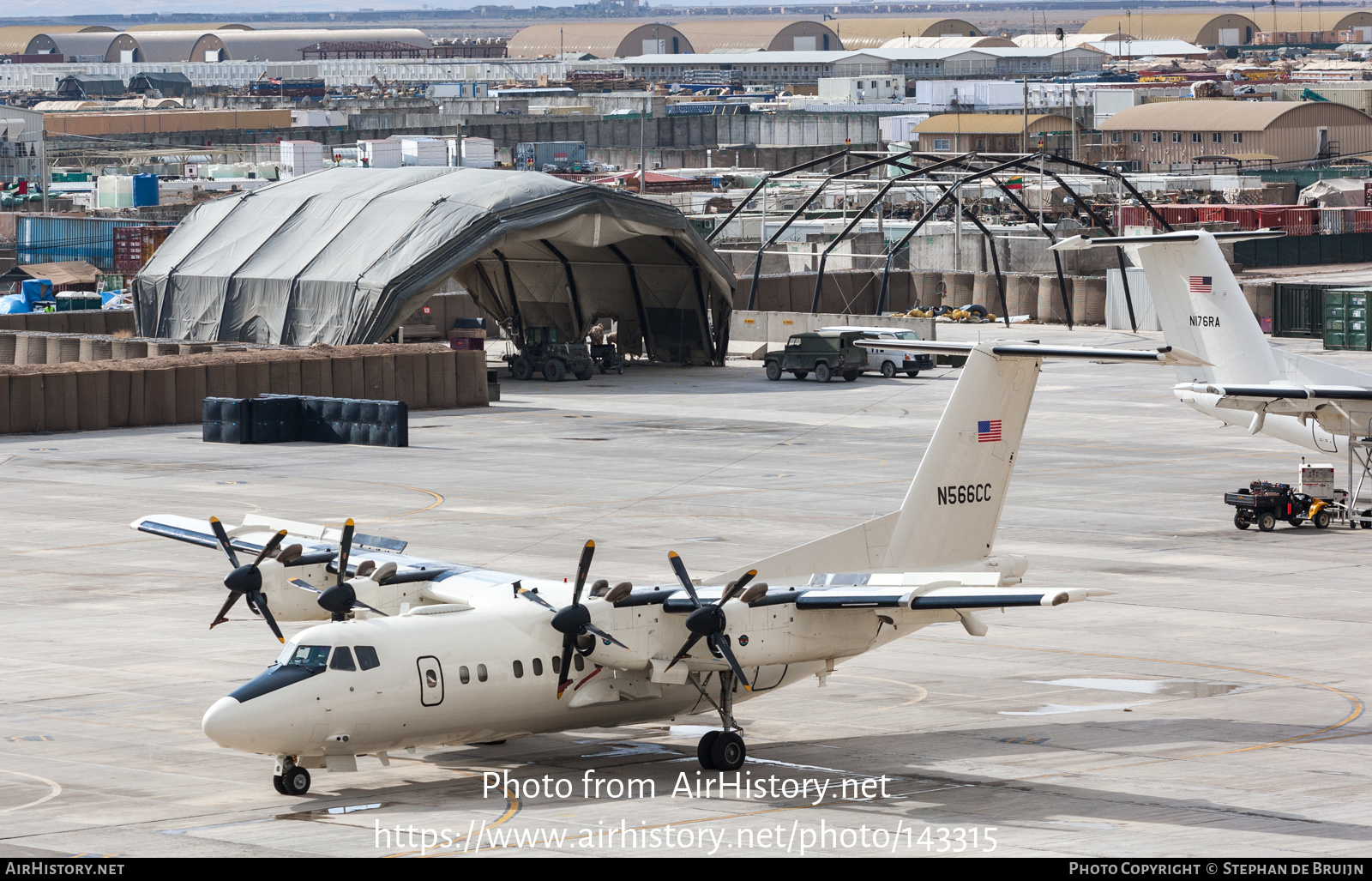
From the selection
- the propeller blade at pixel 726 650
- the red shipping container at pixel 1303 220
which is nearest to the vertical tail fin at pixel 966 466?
the propeller blade at pixel 726 650

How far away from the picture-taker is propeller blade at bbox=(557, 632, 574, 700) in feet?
84.2

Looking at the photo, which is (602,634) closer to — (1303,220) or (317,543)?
(317,543)

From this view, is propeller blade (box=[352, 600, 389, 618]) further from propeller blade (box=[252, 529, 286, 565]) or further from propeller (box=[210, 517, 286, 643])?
propeller blade (box=[252, 529, 286, 565])

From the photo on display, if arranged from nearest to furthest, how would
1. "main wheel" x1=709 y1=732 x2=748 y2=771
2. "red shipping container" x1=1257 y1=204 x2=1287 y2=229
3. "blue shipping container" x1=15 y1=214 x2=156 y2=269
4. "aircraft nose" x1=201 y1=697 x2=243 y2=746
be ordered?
"aircraft nose" x1=201 y1=697 x2=243 y2=746 → "main wheel" x1=709 y1=732 x2=748 y2=771 → "red shipping container" x1=1257 y1=204 x2=1287 y2=229 → "blue shipping container" x1=15 y1=214 x2=156 y2=269

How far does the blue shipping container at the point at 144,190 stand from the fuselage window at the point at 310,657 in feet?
459

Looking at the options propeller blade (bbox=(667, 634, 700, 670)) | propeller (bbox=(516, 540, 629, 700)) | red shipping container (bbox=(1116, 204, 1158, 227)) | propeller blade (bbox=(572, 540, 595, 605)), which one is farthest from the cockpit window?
red shipping container (bbox=(1116, 204, 1158, 227))

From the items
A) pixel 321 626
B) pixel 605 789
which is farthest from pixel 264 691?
pixel 605 789

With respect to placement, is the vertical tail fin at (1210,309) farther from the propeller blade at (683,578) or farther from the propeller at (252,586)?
the propeller at (252,586)

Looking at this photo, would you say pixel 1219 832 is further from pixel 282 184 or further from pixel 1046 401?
pixel 282 184

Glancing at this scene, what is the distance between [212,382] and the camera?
70562mm

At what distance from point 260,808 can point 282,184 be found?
74190 millimetres

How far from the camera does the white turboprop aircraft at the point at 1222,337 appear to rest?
164ft

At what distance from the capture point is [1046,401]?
7638 centimetres

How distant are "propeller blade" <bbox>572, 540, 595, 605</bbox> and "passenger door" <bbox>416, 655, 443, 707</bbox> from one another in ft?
7.10
